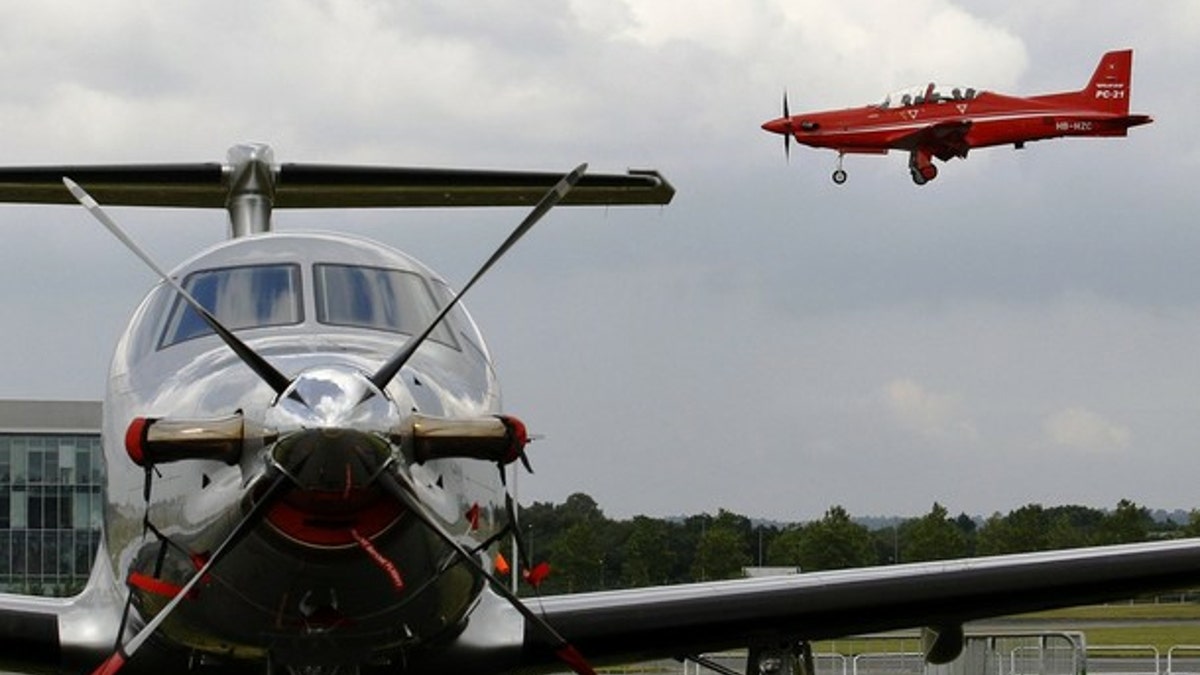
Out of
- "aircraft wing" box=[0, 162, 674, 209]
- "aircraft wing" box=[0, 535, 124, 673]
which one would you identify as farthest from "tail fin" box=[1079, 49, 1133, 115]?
"aircraft wing" box=[0, 535, 124, 673]

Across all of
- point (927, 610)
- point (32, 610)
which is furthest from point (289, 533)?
point (927, 610)

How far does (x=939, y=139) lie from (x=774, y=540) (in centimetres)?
2091

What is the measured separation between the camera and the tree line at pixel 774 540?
164 ft

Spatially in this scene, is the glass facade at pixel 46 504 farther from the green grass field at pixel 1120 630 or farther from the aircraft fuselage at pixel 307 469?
the aircraft fuselage at pixel 307 469

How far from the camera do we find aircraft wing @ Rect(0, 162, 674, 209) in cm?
1739

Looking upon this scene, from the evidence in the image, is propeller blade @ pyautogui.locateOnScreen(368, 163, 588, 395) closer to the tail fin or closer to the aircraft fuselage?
the aircraft fuselage

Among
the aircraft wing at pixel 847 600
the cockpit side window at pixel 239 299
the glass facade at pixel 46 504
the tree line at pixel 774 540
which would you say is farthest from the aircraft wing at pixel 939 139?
the cockpit side window at pixel 239 299

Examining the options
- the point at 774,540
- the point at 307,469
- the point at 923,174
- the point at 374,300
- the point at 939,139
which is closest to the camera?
the point at 307,469

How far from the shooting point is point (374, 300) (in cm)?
1041

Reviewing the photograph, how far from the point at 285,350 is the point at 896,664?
3630 centimetres

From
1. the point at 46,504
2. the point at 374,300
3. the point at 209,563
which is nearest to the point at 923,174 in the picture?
the point at 46,504

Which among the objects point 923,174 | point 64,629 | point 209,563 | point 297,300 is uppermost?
point 923,174

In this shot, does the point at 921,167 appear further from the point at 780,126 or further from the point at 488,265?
the point at 488,265

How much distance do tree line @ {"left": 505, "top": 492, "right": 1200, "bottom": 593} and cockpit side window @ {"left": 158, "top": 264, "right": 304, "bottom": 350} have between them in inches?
1122
